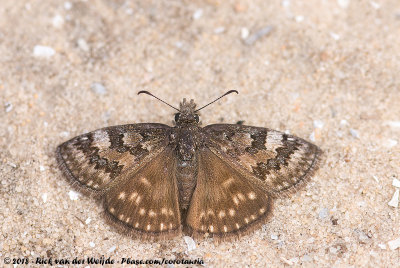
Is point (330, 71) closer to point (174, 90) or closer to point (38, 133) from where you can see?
point (174, 90)

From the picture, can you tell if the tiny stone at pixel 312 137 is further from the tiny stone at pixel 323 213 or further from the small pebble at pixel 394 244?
the small pebble at pixel 394 244

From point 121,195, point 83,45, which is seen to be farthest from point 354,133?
point 83,45

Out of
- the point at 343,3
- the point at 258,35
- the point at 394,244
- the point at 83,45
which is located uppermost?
the point at 83,45

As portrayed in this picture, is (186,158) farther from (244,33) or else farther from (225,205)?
(244,33)

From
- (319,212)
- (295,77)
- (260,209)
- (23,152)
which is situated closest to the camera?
(260,209)

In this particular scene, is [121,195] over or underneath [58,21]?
underneath

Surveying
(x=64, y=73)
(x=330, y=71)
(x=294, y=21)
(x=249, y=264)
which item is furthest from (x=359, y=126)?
(x=64, y=73)

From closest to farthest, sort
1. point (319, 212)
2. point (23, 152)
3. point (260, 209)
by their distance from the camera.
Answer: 1. point (260, 209)
2. point (319, 212)
3. point (23, 152)
